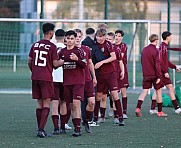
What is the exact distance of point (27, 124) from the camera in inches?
510

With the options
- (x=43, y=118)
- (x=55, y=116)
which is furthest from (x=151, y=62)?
(x=43, y=118)

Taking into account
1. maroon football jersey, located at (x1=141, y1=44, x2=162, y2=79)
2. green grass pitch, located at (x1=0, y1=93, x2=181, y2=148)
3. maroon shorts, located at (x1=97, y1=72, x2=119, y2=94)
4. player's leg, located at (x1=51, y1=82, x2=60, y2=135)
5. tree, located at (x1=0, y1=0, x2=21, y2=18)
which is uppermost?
tree, located at (x1=0, y1=0, x2=21, y2=18)

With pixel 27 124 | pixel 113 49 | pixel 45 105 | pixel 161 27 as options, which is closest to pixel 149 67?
pixel 113 49

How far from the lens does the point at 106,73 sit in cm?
1288

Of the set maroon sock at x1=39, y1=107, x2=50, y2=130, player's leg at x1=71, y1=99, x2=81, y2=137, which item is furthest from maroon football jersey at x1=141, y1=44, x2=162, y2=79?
maroon sock at x1=39, y1=107, x2=50, y2=130

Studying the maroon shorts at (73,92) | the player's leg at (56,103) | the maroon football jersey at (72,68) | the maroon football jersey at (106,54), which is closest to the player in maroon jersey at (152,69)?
the maroon football jersey at (106,54)

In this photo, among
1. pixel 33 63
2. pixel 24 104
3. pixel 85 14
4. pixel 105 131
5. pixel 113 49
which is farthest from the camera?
pixel 85 14

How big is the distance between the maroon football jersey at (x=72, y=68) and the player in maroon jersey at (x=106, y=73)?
1361 millimetres

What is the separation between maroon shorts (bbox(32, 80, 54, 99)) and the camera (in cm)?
1100

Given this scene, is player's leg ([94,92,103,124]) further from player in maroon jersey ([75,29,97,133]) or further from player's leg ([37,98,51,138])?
player's leg ([37,98,51,138])

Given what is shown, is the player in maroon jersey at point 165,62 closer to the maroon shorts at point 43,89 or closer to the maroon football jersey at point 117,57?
the maroon football jersey at point 117,57

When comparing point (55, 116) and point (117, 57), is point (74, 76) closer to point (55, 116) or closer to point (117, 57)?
point (55, 116)

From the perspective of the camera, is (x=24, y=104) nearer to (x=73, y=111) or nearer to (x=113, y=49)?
(x=113, y=49)

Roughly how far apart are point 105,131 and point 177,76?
43.1 feet
